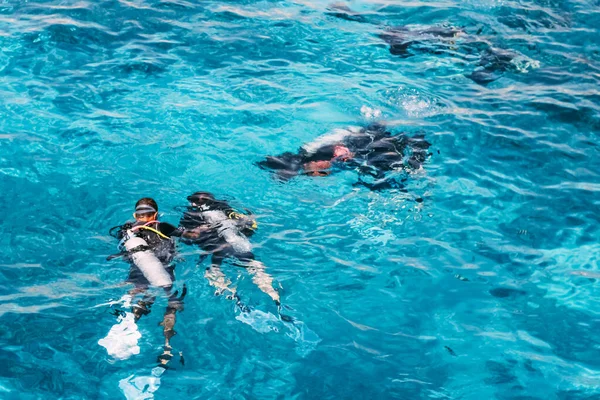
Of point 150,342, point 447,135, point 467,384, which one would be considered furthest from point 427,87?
point 150,342

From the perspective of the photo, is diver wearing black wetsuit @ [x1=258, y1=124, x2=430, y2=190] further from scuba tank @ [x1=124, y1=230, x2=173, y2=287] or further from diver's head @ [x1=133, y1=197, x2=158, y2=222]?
scuba tank @ [x1=124, y1=230, x2=173, y2=287]

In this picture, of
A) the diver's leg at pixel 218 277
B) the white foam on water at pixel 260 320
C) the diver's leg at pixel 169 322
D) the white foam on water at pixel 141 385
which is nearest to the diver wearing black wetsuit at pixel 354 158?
the diver's leg at pixel 218 277

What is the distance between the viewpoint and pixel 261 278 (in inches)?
263

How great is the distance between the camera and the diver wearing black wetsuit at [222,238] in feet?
21.8

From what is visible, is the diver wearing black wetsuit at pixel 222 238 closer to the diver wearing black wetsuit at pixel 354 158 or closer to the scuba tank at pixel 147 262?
the scuba tank at pixel 147 262

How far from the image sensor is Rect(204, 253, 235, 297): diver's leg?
658cm

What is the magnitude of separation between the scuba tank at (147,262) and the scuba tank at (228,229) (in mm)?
788

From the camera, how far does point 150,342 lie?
236 inches

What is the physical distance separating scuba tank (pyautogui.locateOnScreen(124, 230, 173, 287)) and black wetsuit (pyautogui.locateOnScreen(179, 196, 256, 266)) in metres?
0.63

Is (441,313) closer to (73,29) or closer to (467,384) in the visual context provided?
(467,384)

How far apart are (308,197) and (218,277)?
2005mm

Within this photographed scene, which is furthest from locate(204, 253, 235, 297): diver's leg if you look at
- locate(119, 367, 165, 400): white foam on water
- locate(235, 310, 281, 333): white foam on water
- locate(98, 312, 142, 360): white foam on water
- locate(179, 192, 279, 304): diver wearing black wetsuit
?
locate(119, 367, 165, 400): white foam on water

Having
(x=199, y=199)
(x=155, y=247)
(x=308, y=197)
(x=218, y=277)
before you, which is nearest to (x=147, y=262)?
(x=155, y=247)

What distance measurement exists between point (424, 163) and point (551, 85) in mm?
3496
